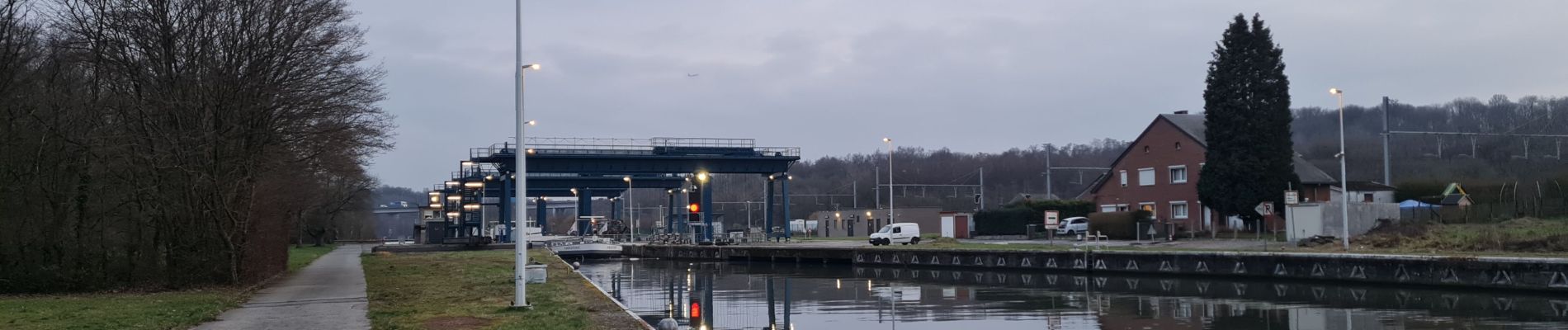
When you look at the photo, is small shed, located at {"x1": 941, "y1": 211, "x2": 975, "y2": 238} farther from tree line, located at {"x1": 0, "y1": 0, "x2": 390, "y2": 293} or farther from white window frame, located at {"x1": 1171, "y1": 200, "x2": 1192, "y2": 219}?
tree line, located at {"x1": 0, "y1": 0, "x2": 390, "y2": 293}

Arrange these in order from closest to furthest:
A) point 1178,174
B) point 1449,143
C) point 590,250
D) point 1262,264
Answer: point 1262,264
point 1178,174
point 590,250
point 1449,143

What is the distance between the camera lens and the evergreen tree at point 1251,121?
5097 cm

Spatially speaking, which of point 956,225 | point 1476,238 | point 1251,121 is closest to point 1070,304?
point 1476,238

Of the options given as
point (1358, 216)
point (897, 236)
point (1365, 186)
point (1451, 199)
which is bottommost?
point (897, 236)

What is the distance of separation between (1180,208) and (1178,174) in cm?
173

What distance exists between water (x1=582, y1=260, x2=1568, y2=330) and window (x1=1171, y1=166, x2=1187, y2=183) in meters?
22.2

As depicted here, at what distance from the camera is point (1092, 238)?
59.6m

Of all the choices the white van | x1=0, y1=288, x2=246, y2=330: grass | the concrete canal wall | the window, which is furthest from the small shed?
x1=0, y1=288, x2=246, y2=330: grass

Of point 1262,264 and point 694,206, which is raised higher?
point 694,206

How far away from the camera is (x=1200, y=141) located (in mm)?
59312

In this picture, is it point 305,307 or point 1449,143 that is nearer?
point 305,307

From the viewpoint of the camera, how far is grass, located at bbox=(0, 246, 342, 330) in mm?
18344

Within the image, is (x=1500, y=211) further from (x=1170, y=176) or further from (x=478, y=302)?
(x=478, y=302)

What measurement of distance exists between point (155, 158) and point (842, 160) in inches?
6060
